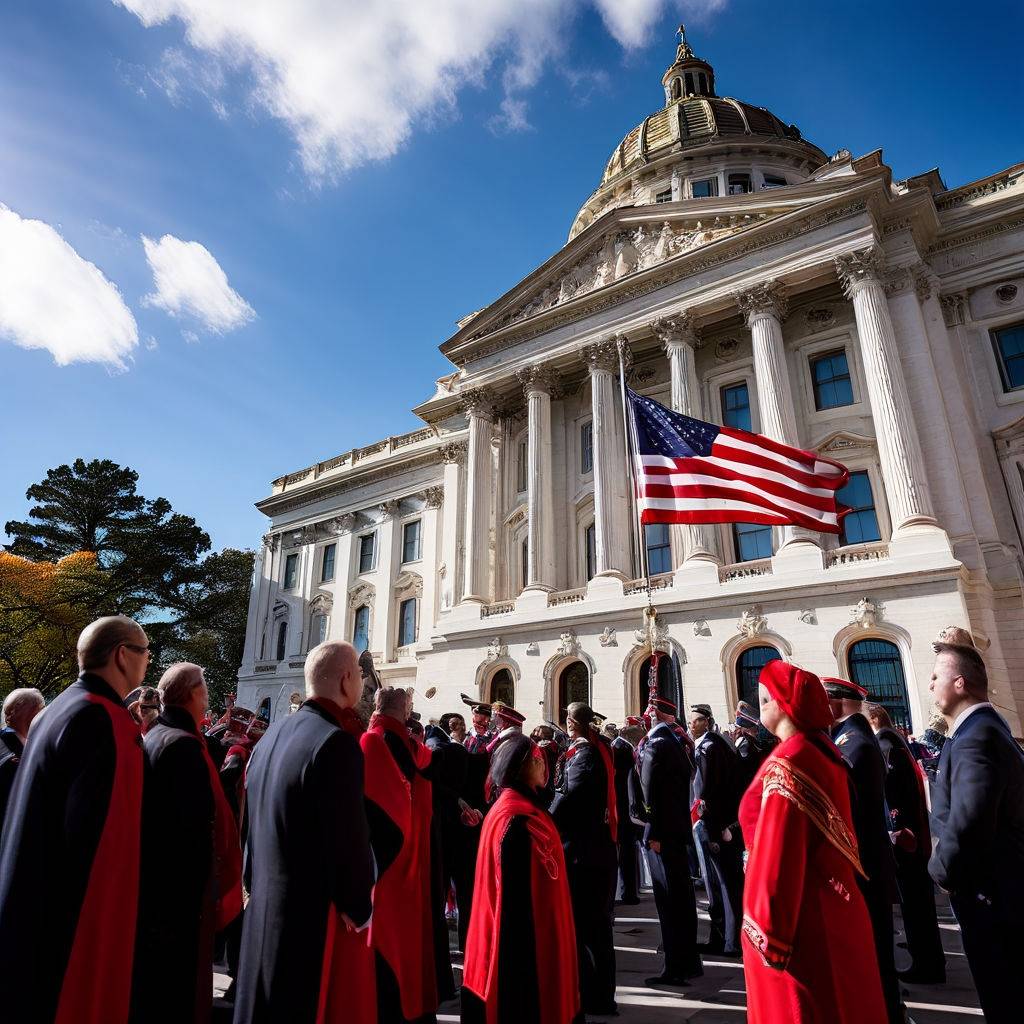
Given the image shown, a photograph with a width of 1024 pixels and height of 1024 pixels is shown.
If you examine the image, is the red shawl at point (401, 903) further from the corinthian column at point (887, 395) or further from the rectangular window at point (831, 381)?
the rectangular window at point (831, 381)

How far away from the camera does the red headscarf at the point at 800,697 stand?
11.0 ft

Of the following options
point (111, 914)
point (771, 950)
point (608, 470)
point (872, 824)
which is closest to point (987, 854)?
point (771, 950)

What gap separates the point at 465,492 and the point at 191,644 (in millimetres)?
22646

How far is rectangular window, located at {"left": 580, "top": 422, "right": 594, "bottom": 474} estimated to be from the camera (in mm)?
25683

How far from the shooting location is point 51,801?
9.22 ft

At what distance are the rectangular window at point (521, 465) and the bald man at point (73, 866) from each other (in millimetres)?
24165

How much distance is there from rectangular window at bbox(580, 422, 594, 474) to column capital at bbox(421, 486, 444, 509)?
31.3 feet

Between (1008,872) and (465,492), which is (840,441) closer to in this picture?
(465,492)

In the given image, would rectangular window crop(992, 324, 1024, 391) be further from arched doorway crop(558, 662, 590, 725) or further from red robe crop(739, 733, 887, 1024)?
red robe crop(739, 733, 887, 1024)

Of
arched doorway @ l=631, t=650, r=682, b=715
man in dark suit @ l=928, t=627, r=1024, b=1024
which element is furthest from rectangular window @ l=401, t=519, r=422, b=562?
man in dark suit @ l=928, t=627, r=1024, b=1024

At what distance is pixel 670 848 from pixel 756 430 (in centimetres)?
1812

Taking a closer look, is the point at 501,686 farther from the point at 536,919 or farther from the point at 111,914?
the point at 111,914

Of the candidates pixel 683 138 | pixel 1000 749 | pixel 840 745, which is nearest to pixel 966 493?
pixel 840 745

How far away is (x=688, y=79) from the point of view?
48.8 m
